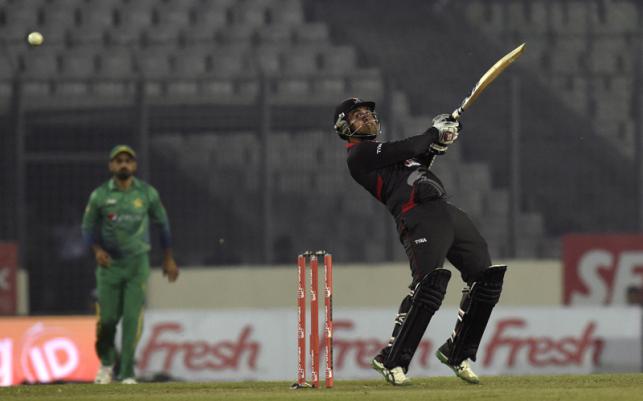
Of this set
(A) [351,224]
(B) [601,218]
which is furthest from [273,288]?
(B) [601,218]

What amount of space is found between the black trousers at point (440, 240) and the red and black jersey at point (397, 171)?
0.08 metres

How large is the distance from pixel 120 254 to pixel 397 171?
3.93 metres

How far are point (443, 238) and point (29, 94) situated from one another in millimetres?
12290

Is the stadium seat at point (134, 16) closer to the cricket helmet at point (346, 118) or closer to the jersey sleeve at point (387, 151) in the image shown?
the cricket helmet at point (346, 118)

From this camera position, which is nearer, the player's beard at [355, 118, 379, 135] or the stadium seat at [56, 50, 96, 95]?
the player's beard at [355, 118, 379, 135]

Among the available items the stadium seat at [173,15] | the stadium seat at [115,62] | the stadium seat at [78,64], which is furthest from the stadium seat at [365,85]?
the stadium seat at [173,15]

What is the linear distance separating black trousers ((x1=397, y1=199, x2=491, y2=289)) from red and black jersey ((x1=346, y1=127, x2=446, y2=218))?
0.08 metres

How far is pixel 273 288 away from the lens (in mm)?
20703

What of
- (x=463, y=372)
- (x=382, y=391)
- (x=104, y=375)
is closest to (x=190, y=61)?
(x=104, y=375)

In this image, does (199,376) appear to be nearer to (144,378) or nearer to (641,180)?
(144,378)

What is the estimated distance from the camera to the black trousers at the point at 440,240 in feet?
32.6

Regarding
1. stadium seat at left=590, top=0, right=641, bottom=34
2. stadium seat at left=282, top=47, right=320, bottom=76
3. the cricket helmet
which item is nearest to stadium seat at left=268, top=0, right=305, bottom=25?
stadium seat at left=282, top=47, right=320, bottom=76

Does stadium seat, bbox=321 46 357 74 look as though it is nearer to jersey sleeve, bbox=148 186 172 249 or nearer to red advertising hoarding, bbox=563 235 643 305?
red advertising hoarding, bbox=563 235 643 305

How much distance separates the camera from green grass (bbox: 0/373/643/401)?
928 cm
